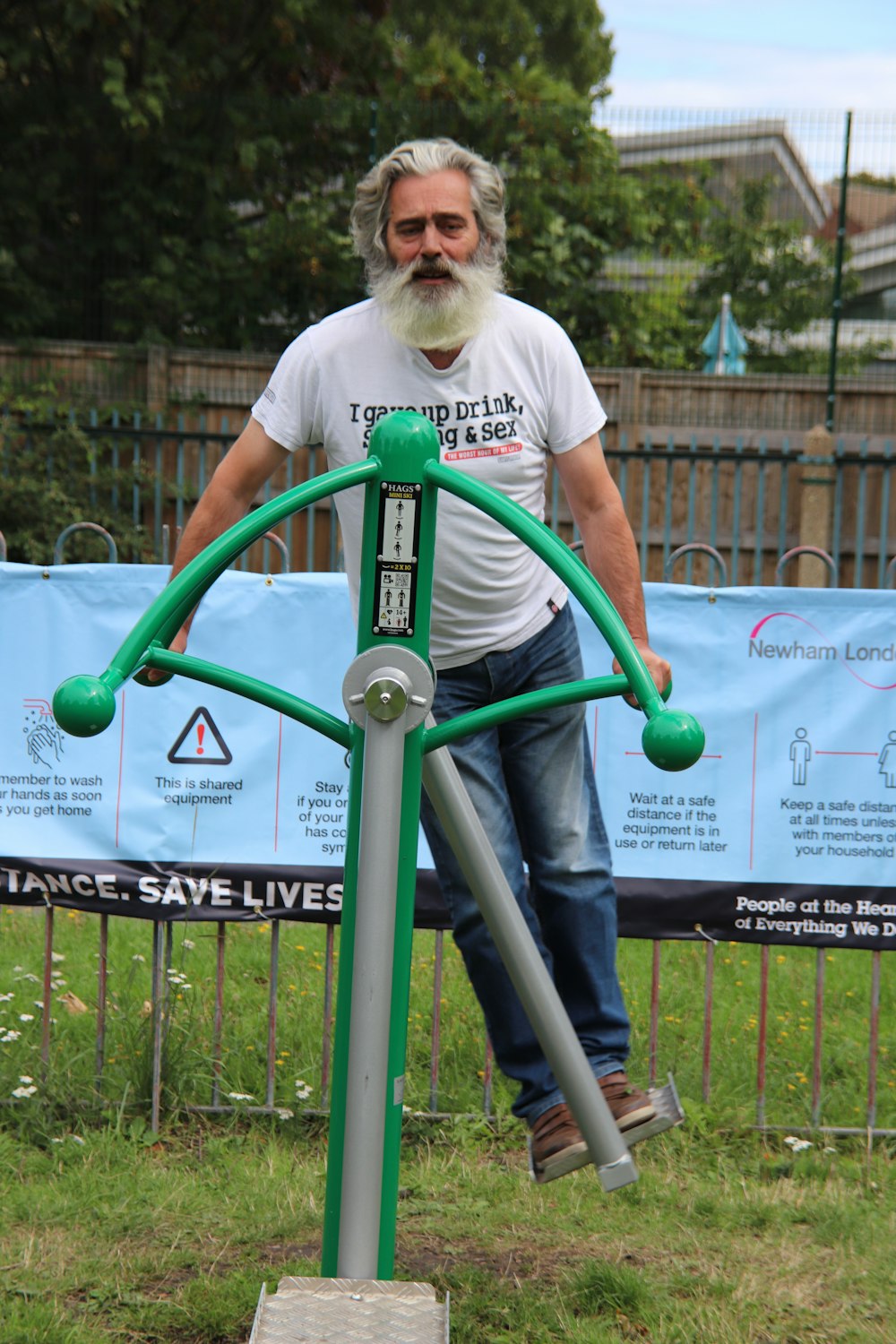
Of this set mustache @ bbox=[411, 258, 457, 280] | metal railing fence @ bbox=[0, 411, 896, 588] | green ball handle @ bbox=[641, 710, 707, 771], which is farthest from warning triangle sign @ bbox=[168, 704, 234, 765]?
metal railing fence @ bbox=[0, 411, 896, 588]

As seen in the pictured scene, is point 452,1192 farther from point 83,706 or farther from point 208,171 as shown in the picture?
point 208,171

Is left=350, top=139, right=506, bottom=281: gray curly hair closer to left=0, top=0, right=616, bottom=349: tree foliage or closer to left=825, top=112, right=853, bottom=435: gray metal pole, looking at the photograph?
left=825, top=112, right=853, bottom=435: gray metal pole

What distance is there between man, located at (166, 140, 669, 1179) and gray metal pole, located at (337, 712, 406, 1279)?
0.63 meters

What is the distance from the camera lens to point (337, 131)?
12.0m

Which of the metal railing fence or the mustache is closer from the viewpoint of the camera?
the mustache

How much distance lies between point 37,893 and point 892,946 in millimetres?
2357

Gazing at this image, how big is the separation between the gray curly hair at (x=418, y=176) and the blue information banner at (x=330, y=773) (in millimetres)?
1155

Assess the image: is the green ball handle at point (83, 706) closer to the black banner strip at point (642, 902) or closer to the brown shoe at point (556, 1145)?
the brown shoe at point (556, 1145)

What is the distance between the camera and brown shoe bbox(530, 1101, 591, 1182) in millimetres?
2740

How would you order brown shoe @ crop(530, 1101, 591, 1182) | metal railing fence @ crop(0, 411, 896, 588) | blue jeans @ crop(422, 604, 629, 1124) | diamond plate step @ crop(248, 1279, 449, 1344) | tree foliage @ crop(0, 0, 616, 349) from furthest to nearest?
A: 1. tree foliage @ crop(0, 0, 616, 349)
2. metal railing fence @ crop(0, 411, 896, 588)
3. blue jeans @ crop(422, 604, 629, 1124)
4. brown shoe @ crop(530, 1101, 591, 1182)
5. diamond plate step @ crop(248, 1279, 449, 1344)

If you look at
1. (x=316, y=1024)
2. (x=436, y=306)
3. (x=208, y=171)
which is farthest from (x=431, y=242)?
(x=208, y=171)

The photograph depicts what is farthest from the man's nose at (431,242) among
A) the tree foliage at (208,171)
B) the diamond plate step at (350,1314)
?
the tree foliage at (208,171)

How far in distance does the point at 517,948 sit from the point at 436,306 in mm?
1245

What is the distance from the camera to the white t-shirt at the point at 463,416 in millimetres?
2854
